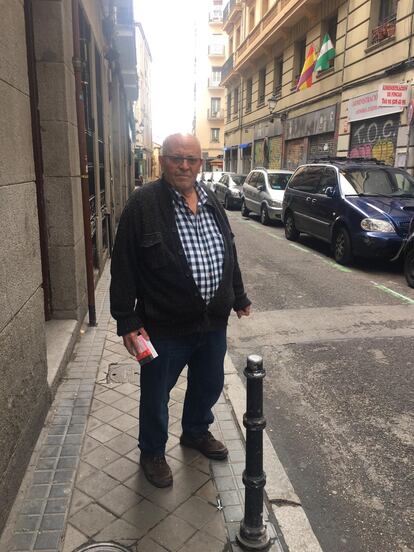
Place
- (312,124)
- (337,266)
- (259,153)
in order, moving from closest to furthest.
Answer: (337,266) → (312,124) → (259,153)

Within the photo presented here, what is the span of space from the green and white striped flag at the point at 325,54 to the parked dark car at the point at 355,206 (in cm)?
853

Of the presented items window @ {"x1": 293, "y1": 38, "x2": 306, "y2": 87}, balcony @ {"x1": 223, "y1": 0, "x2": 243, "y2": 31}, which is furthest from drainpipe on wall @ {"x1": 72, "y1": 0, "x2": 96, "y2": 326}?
balcony @ {"x1": 223, "y1": 0, "x2": 243, "y2": 31}

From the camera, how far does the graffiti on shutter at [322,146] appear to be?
60.6 ft

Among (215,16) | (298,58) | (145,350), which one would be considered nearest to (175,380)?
(145,350)

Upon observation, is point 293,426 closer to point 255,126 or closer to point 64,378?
point 64,378

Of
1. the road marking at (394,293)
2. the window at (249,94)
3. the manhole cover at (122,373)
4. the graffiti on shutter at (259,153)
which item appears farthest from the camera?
the window at (249,94)

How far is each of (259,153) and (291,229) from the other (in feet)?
57.1

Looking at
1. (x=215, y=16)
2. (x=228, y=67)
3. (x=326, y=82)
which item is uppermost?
(x=215, y=16)

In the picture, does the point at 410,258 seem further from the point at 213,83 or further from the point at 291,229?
the point at 213,83

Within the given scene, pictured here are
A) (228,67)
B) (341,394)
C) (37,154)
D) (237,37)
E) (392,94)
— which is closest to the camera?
(341,394)

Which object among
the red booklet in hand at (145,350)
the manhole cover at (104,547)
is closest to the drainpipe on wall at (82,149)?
the red booklet in hand at (145,350)

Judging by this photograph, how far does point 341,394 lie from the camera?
411cm

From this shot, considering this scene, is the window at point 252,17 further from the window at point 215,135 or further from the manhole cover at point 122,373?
the manhole cover at point 122,373

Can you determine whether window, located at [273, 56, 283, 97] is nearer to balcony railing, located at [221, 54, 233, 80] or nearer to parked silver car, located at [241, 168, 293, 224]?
balcony railing, located at [221, 54, 233, 80]
